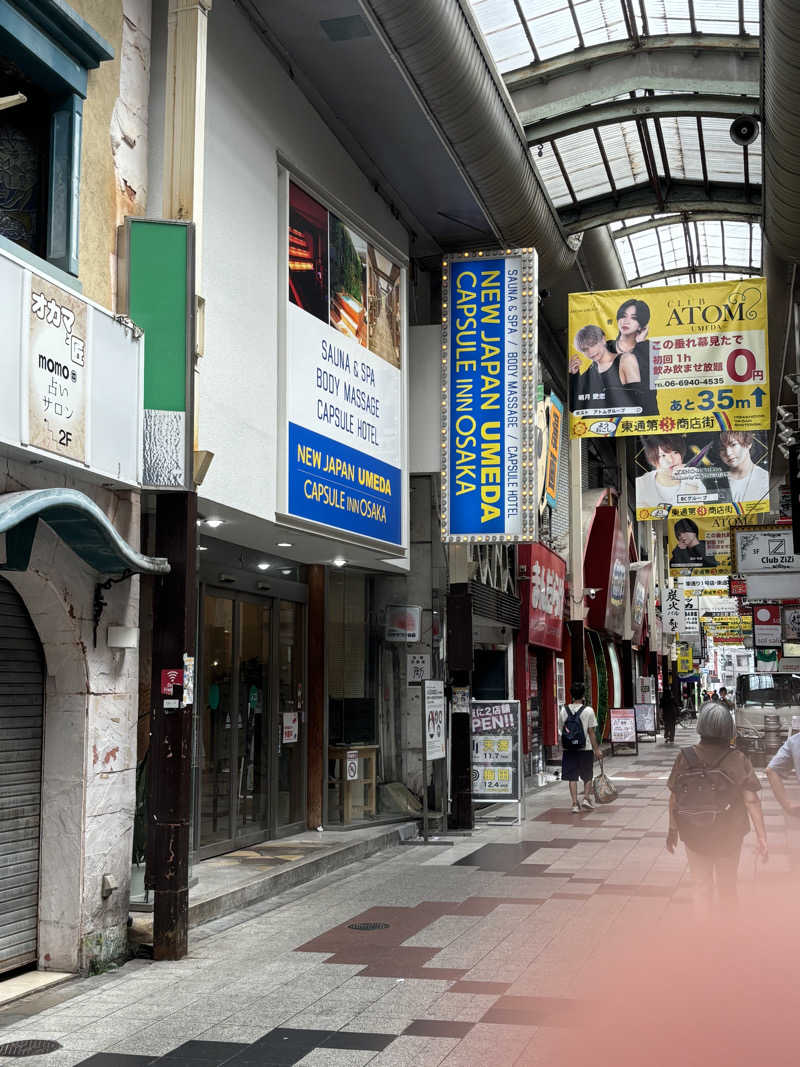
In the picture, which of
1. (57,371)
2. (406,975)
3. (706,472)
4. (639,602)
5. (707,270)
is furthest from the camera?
(639,602)

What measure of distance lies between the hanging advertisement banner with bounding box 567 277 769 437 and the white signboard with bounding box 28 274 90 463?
9.63 metres

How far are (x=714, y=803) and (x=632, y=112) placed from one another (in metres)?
11.5

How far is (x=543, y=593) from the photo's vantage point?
23.2m

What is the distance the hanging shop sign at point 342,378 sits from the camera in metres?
11.4

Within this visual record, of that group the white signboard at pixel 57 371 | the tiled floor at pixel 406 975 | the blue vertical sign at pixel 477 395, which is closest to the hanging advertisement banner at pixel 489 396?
the blue vertical sign at pixel 477 395

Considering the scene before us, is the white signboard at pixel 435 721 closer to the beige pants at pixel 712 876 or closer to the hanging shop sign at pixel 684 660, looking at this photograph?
the beige pants at pixel 712 876

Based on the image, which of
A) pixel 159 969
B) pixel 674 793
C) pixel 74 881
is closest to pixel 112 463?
pixel 74 881

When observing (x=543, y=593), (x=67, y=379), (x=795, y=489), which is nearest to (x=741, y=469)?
(x=795, y=489)

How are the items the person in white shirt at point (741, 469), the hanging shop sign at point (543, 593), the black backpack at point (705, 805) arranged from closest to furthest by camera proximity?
the black backpack at point (705, 805) < the person in white shirt at point (741, 469) < the hanging shop sign at point (543, 593)

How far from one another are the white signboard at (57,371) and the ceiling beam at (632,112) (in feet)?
33.9

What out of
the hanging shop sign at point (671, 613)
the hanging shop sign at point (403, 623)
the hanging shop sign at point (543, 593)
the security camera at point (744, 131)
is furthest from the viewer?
the hanging shop sign at point (671, 613)

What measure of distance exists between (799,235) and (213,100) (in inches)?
287

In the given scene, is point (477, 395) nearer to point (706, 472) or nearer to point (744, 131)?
point (706, 472)

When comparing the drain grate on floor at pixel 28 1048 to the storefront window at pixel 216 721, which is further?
the storefront window at pixel 216 721
